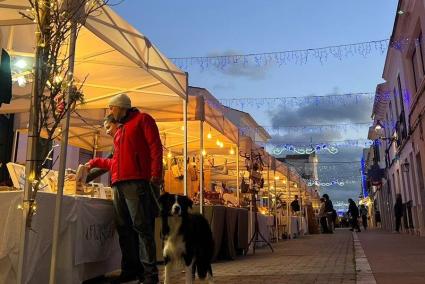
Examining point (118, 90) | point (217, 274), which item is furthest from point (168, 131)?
point (217, 274)

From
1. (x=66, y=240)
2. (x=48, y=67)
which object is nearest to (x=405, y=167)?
(x=66, y=240)

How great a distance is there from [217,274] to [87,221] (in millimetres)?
2412

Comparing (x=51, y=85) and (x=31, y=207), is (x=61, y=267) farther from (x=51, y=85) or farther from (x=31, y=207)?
(x=51, y=85)

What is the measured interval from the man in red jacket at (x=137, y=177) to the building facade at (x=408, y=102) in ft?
38.1

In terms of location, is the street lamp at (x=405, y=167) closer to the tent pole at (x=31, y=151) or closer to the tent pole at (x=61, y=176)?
the tent pole at (x=61, y=176)

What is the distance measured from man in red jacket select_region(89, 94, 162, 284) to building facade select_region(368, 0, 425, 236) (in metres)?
11.6

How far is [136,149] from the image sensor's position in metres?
5.05

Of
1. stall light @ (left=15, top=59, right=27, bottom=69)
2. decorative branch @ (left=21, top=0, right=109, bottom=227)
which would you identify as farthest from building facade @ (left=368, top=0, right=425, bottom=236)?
decorative branch @ (left=21, top=0, right=109, bottom=227)

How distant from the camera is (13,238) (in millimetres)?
4043

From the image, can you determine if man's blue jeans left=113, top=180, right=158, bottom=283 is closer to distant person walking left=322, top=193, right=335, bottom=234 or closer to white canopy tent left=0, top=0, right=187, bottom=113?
white canopy tent left=0, top=0, right=187, bottom=113

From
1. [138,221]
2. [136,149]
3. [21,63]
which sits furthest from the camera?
[21,63]

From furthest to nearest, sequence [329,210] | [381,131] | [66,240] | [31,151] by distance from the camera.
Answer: [381,131], [329,210], [66,240], [31,151]

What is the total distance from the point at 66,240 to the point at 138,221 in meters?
0.78

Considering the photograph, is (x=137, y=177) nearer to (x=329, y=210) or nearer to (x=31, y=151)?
(x=31, y=151)
